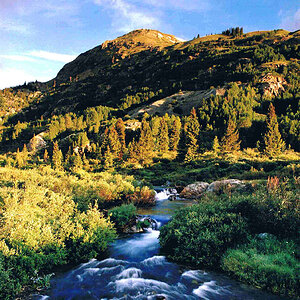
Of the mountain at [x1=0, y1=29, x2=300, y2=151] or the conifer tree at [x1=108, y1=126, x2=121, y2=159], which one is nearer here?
the conifer tree at [x1=108, y1=126, x2=121, y2=159]

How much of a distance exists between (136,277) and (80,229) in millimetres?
4042

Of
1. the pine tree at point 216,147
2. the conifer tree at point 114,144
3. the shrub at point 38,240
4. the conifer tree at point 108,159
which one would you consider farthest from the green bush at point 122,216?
the conifer tree at point 114,144

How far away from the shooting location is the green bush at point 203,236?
12.2 meters

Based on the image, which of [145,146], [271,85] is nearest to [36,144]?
[145,146]

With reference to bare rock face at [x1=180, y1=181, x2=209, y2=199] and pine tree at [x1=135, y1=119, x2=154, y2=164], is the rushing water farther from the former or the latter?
pine tree at [x1=135, y1=119, x2=154, y2=164]

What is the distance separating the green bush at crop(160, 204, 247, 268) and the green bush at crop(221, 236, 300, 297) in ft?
2.03

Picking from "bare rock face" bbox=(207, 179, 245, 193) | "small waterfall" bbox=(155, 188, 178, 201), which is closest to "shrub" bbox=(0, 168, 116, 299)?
"bare rock face" bbox=(207, 179, 245, 193)

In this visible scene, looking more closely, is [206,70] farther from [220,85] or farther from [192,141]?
[192,141]

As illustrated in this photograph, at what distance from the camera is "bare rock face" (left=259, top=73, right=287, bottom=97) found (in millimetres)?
99375

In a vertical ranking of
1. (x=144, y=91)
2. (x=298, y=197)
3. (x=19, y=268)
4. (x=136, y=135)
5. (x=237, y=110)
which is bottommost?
(x=19, y=268)

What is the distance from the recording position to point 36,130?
132875 mm

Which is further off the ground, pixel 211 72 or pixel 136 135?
pixel 211 72

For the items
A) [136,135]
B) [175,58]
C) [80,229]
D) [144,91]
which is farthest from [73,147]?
[175,58]

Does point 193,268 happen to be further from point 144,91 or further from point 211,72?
point 144,91
